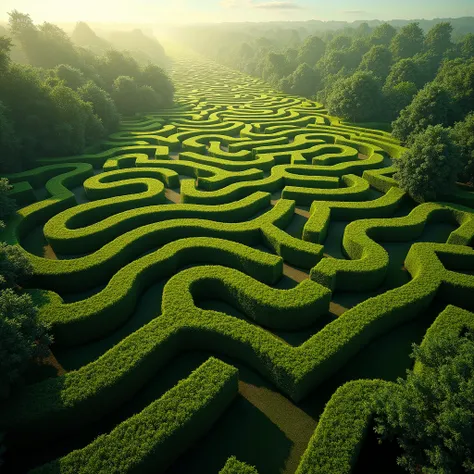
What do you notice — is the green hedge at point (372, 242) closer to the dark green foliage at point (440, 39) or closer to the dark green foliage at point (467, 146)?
the dark green foliage at point (467, 146)

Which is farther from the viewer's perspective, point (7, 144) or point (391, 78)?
point (391, 78)

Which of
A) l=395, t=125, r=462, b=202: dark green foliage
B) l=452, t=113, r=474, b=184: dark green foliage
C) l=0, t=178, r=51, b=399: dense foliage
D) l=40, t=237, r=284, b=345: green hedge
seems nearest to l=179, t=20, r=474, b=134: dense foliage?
l=452, t=113, r=474, b=184: dark green foliage

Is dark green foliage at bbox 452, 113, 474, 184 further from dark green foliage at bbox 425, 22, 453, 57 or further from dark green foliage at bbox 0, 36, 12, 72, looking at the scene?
dark green foliage at bbox 425, 22, 453, 57

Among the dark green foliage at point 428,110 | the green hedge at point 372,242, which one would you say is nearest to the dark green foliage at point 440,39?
the dark green foliage at point 428,110

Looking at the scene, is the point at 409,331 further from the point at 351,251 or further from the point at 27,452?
the point at 27,452

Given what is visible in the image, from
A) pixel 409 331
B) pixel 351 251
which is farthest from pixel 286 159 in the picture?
pixel 409 331

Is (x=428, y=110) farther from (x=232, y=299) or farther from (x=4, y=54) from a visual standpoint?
(x=4, y=54)

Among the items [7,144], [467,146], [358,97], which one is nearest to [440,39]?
[358,97]
